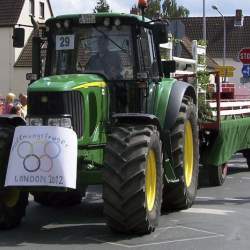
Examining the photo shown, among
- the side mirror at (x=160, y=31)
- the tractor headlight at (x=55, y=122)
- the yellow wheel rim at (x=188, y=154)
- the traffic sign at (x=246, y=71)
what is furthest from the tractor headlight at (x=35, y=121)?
the traffic sign at (x=246, y=71)

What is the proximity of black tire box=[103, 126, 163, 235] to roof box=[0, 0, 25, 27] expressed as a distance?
137 feet

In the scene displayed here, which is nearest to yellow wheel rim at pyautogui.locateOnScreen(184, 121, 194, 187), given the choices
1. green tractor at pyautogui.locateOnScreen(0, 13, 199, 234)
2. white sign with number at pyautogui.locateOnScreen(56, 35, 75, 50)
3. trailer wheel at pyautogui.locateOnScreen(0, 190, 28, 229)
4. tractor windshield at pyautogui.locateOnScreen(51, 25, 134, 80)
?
green tractor at pyautogui.locateOnScreen(0, 13, 199, 234)

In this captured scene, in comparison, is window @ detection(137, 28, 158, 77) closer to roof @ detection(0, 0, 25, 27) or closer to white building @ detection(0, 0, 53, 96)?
white building @ detection(0, 0, 53, 96)

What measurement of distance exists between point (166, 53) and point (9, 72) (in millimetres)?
36673

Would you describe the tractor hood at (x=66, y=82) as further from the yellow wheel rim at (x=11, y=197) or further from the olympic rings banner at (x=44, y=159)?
the yellow wheel rim at (x=11, y=197)

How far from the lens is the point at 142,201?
7473 mm

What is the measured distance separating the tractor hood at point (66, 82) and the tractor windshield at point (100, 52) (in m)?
0.25

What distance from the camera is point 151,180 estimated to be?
8125 mm

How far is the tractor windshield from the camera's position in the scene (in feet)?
28.7

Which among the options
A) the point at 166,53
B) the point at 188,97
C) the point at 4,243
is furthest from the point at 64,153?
the point at 166,53

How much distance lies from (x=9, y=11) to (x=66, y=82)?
4292cm

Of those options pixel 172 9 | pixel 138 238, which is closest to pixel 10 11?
pixel 172 9

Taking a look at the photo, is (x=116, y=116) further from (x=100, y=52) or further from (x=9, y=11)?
(x=9, y=11)

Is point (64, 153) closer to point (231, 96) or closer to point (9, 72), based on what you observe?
point (231, 96)
